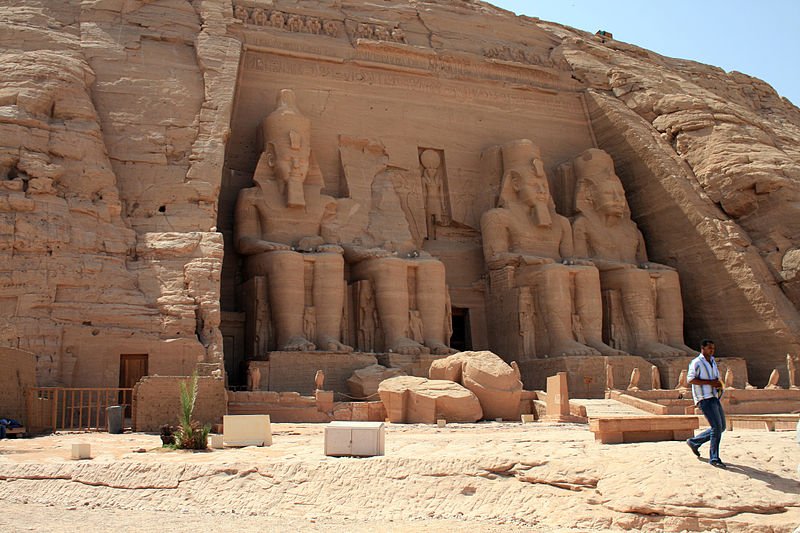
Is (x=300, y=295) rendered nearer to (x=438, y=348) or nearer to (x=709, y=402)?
(x=438, y=348)

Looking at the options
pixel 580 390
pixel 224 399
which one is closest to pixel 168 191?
pixel 224 399

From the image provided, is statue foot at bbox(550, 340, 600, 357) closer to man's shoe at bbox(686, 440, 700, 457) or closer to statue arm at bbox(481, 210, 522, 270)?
statue arm at bbox(481, 210, 522, 270)

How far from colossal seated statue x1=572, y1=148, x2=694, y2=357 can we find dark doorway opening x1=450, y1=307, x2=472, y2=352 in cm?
263

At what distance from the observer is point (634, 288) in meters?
16.0

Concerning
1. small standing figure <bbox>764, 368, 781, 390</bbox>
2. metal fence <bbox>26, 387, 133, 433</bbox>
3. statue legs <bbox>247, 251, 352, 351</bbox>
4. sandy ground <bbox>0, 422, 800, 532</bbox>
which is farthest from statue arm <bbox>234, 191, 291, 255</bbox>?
small standing figure <bbox>764, 368, 781, 390</bbox>

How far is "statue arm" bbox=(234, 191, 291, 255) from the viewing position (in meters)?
14.3

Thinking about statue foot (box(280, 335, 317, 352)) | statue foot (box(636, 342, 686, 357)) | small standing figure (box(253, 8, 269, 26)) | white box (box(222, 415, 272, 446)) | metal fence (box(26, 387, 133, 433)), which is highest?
small standing figure (box(253, 8, 269, 26))

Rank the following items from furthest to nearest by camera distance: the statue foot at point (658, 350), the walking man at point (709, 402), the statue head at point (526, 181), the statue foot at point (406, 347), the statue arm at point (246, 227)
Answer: the statue head at point (526, 181) < the statue foot at point (658, 350) < the statue arm at point (246, 227) < the statue foot at point (406, 347) < the walking man at point (709, 402)

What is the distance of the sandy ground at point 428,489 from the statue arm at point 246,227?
291 inches

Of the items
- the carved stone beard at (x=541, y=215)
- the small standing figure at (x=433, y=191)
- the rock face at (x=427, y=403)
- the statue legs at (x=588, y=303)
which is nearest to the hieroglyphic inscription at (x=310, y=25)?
the small standing figure at (x=433, y=191)

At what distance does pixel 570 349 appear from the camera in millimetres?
14875

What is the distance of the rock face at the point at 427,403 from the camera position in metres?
10.8

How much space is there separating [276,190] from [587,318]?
602cm

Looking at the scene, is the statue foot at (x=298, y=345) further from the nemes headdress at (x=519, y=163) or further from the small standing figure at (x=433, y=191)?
the nemes headdress at (x=519, y=163)
